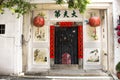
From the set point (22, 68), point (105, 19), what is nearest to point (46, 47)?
point (22, 68)

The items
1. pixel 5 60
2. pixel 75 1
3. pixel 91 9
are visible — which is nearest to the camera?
pixel 75 1

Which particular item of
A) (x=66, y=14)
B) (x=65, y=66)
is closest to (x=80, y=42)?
(x=65, y=66)

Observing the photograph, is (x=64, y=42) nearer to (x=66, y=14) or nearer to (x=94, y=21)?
(x=66, y=14)

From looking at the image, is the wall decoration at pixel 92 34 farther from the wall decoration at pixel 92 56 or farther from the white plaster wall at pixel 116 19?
the white plaster wall at pixel 116 19

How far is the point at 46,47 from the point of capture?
13.8m

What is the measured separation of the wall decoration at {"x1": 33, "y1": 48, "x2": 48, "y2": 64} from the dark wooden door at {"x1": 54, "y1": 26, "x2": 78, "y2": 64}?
59 cm

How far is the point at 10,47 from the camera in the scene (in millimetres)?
12594

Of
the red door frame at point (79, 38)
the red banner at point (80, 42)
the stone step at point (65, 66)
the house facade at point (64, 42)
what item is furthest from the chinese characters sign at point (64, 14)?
the stone step at point (65, 66)

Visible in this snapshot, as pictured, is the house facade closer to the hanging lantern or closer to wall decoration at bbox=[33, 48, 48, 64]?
wall decoration at bbox=[33, 48, 48, 64]

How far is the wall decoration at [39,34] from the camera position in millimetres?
13789

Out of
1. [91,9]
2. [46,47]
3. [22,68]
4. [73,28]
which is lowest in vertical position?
[22,68]

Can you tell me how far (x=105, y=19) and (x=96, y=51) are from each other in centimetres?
177

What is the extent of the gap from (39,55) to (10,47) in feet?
6.02

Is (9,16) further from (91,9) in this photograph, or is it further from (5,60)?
(91,9)
